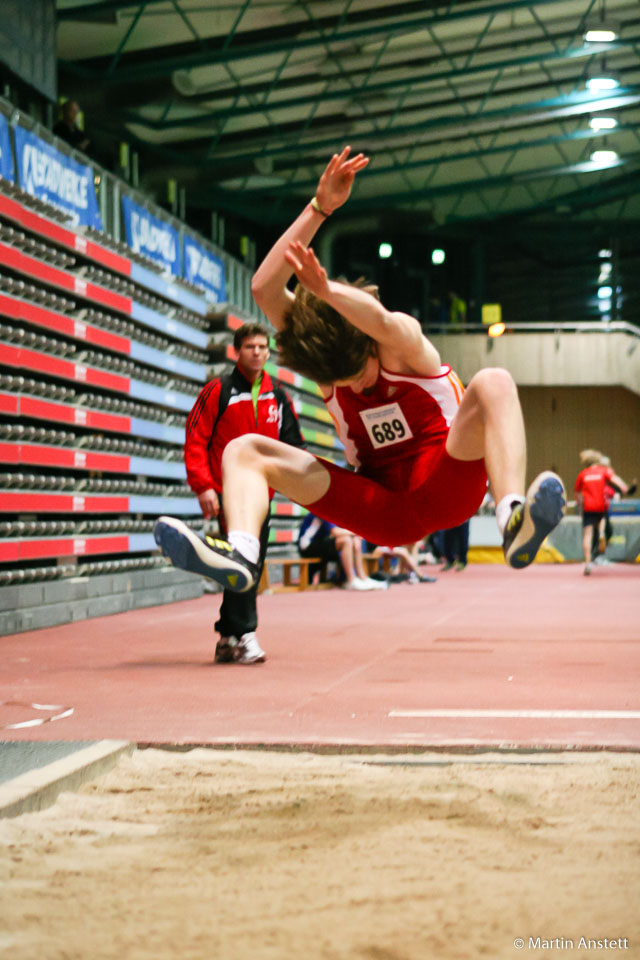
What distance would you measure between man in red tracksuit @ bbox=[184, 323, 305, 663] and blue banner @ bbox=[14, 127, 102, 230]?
12.8 ft

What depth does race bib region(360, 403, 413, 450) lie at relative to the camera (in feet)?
12.7

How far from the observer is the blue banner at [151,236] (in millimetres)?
13631

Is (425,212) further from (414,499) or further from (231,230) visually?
A: (414,499)

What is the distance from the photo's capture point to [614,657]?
20.3 feet

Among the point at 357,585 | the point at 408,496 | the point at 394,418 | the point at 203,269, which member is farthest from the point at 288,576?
the point at 394,418

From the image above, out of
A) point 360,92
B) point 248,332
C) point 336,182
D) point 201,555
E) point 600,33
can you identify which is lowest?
point 201,555

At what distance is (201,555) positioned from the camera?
137 inches

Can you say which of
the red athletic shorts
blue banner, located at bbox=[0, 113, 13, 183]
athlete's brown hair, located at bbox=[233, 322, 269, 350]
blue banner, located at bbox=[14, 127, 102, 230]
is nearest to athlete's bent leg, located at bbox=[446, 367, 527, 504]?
the red athletic shorts

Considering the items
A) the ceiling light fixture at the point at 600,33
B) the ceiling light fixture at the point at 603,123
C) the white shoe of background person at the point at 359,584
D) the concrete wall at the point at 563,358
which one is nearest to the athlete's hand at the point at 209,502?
the white shoe of background person at the point at 359,584

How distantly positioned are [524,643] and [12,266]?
4.50m

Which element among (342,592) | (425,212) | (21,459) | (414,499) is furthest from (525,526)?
(425,212)

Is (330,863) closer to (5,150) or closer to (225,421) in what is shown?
(225,421)

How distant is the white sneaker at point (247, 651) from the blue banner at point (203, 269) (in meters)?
10.6

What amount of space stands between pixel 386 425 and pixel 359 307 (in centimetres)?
58
